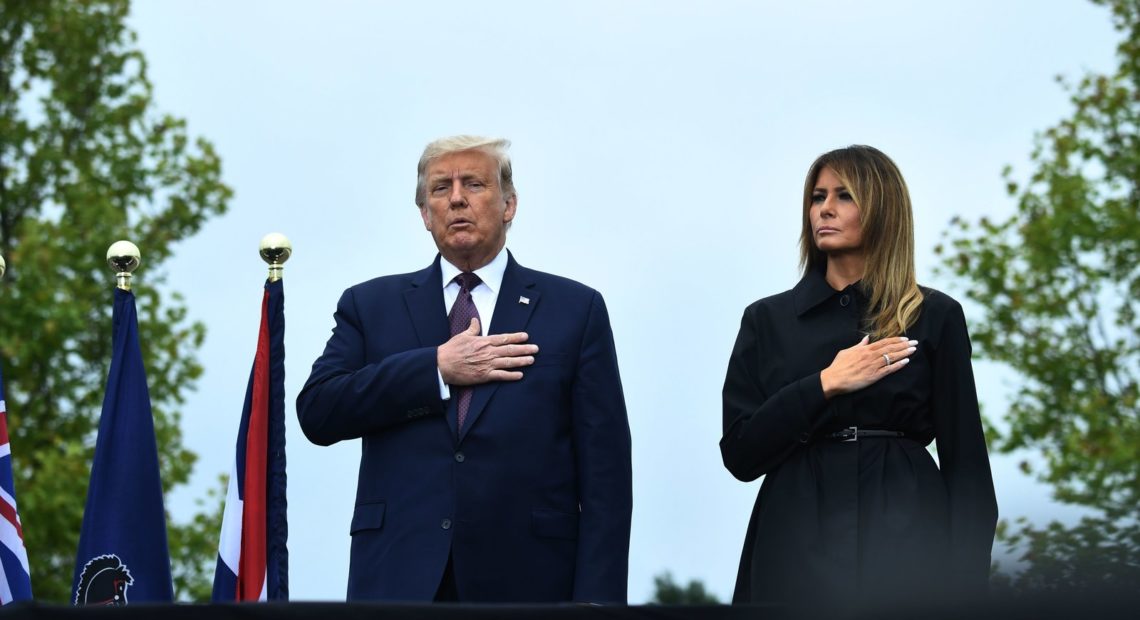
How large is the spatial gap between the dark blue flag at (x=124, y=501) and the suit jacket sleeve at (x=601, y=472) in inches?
56.1

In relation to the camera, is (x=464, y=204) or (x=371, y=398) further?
(x=464, y=204)

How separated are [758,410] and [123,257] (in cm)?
217

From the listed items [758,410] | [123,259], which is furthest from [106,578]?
[758,410]

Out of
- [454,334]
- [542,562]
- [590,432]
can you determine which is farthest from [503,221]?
[542,562]

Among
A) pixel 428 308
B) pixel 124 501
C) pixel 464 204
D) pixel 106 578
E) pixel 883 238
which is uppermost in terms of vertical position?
pixel 464 204

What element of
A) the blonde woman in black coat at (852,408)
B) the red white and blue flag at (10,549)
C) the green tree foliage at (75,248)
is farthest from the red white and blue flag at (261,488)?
the green tree foliage at (75,248)

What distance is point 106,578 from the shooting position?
5.26m

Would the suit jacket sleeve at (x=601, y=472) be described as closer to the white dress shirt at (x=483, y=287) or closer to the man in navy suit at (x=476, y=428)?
the man in navy suit at (x=476, y=428)

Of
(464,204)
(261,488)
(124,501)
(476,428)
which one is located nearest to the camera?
(476,428)

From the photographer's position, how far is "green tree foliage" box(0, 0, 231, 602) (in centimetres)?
1539

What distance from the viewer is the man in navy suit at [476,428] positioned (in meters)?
4.41

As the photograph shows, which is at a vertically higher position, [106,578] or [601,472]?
[601,472]

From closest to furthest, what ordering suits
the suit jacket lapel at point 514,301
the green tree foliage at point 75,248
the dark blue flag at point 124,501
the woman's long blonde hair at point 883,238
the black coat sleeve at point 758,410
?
the black coat sleeve at point 758,410, the woman's long blonde hair at point 883,238, the suit jacket lapel at point 514,301, the dark blue flag at point 124,501, the green tree foliage at point 75,248

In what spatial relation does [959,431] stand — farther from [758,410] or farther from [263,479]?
[263,479]
